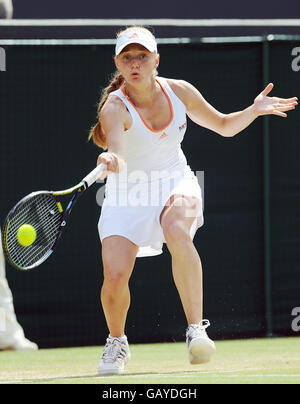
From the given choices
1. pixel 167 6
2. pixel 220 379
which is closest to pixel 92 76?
pixel 167 6

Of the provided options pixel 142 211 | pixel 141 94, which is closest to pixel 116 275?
pixel 142 211

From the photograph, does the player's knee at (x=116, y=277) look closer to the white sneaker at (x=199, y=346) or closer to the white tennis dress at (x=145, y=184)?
the white tennis dress at (x=145, y=184)

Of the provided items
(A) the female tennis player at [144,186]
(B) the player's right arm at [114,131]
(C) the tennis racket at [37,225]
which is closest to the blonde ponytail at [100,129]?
(A) the female tennis player at [144,186]

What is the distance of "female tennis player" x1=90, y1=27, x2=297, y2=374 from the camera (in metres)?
5.25

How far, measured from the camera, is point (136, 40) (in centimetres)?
528

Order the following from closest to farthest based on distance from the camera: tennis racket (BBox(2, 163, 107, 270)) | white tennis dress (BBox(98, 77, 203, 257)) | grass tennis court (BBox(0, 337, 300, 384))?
1. grass tennis court (BBox(0, 337, 300, 384))
2. tennis racket (BBox(2, 163, 107, 270))
3. white tennis dress (BBox(98, 77, 203, 257))

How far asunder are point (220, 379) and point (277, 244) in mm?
2583

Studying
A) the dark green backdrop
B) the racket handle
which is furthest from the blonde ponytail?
the dark green backdrop

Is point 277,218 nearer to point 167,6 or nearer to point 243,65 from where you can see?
point 243,65

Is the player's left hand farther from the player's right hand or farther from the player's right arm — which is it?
the player's right hand

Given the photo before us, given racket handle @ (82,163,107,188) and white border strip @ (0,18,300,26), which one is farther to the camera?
white border strip @ (0,18,300,26)

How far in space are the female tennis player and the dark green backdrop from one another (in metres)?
1.65

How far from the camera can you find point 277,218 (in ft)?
24.1
